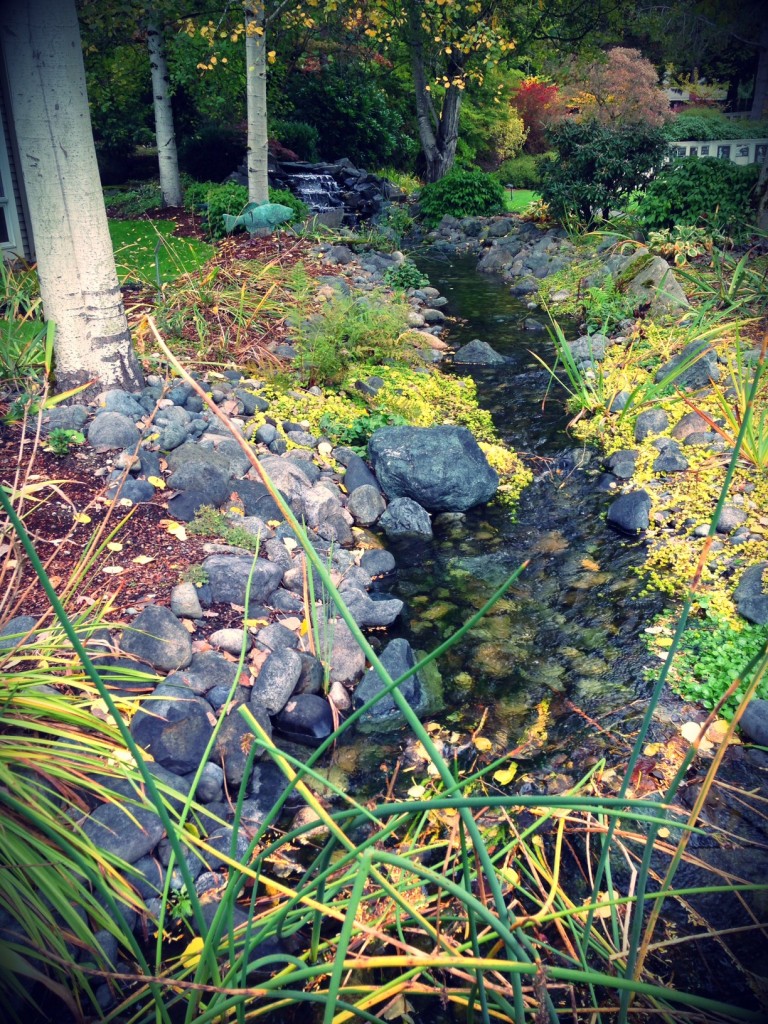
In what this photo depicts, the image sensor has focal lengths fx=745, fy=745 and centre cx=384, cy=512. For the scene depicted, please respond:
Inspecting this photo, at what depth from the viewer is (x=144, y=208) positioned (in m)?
11.7

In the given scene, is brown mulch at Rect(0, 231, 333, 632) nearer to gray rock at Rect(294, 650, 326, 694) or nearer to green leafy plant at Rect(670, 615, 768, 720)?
gray rock at Rect(294, 650, 326, 694)

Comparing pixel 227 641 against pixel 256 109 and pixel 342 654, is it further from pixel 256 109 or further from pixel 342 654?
pixel 256 109

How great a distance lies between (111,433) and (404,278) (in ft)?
20.3

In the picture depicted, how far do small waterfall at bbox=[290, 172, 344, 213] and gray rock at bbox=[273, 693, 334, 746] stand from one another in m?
11.8

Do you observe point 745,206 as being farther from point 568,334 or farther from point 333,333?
point 333,333

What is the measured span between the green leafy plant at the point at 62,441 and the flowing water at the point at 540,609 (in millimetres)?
1873

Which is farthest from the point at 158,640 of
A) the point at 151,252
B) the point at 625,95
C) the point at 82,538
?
the point at 625,95

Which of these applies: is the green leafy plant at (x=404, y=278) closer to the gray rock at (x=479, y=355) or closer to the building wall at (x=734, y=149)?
the gray rock at (x=479, y=355)

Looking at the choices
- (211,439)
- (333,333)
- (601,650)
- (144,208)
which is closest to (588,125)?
(144,208)

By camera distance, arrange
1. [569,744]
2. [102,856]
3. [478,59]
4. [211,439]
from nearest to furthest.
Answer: [102,856] → [569,744] → [211,439] → [478,59]

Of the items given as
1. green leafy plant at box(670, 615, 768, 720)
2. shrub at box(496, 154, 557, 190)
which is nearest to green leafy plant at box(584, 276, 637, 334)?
green leafy plant at box(670, 615, 768, 720)

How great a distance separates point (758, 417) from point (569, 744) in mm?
2650

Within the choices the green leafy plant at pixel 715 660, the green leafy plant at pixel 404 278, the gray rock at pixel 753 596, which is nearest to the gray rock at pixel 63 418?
the green leafy plant at pixel 715 660

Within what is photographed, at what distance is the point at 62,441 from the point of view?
3.88 m
